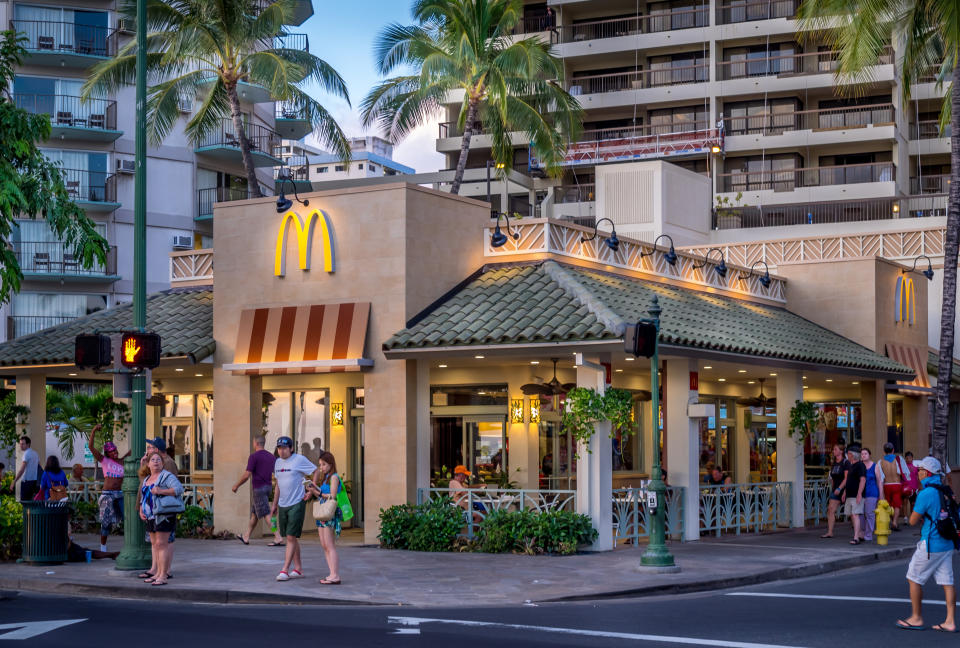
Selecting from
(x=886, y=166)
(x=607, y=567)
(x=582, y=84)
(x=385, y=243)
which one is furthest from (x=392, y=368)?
(x=582, y=84)

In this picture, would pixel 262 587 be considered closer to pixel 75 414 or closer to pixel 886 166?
pixel 75 414

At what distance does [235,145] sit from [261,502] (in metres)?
31.7

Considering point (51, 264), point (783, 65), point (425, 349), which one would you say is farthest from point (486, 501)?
point (783, 65)

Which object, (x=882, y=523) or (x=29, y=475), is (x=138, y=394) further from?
(x=882, y=523)

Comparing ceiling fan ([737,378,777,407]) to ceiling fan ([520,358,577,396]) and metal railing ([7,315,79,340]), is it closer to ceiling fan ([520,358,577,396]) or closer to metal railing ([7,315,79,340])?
ceiling fan ([520,358,577,396])

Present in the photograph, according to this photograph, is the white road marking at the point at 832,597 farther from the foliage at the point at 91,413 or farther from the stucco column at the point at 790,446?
the foliage at the point at 91,413

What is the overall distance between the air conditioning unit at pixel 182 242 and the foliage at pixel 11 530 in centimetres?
3101

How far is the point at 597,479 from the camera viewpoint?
2027cm

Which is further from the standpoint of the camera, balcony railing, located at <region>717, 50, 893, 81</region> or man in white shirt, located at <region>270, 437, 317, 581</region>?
balcony railing, located at <region>717, 50, 893, 81</region>

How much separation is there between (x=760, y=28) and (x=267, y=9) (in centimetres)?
3330

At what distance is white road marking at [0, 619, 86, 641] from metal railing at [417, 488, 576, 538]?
8.63 metres

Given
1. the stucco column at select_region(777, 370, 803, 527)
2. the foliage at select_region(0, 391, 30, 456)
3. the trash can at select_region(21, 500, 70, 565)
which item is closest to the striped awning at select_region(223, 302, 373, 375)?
the trash can at select_region(21, 500, 70, 565)

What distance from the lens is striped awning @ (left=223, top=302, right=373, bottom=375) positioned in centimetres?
2177

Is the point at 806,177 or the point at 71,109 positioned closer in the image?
the point at 71,109
